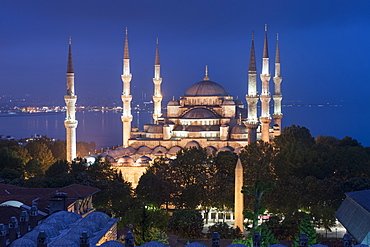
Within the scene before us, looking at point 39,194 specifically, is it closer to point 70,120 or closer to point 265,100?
point 70,120

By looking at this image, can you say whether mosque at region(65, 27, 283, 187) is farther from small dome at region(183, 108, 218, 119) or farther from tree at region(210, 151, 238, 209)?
tree at region(210, 151, 238, 209)

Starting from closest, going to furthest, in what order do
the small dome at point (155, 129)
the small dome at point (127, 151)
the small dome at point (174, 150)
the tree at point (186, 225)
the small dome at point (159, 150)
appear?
the tree at point (186, 225), the small dome at point (174, 150), the small dome at point (159, 150), the small dome at point (127, 151), the small dome at point (155, 129)

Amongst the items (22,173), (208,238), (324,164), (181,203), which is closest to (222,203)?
(181,203)

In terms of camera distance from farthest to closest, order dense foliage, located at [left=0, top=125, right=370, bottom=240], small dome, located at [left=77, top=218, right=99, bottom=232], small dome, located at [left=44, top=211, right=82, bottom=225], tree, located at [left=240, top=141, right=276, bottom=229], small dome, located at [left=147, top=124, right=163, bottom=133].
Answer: small dome, located at [left=147, top=124, right=163, bottom=133] < tree, located at [left=240, top=141, right=276, bottom=229] < dense foliage, located at [left=0, top=125, right=370, bottom=240] < small dome, located at [left=44, top=211, right=82, bottom=225] < small dome, located at [left=77, top=218, right=99, bottom=232]

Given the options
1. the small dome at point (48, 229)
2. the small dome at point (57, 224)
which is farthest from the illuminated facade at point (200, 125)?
the small dome at point (48, 229)

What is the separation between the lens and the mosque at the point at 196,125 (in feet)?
150

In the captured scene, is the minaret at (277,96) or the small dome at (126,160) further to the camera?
the minaret at (277,96)

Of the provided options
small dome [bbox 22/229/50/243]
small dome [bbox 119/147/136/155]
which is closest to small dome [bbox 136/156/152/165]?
small dome [bbox 119/147/136/155]

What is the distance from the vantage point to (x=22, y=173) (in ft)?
134

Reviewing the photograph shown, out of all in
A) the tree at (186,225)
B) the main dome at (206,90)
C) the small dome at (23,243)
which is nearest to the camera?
the small dome at (23,243)

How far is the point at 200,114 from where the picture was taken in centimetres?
5166

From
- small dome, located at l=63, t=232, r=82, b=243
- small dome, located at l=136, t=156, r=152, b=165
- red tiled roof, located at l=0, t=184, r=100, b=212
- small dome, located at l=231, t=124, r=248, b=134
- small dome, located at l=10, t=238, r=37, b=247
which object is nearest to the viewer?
small dome, located at l=10, t=238, r=37, b=247

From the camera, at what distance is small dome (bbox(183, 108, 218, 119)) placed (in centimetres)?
5147

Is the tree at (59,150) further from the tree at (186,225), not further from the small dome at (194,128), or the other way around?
the tree at (186,225)
